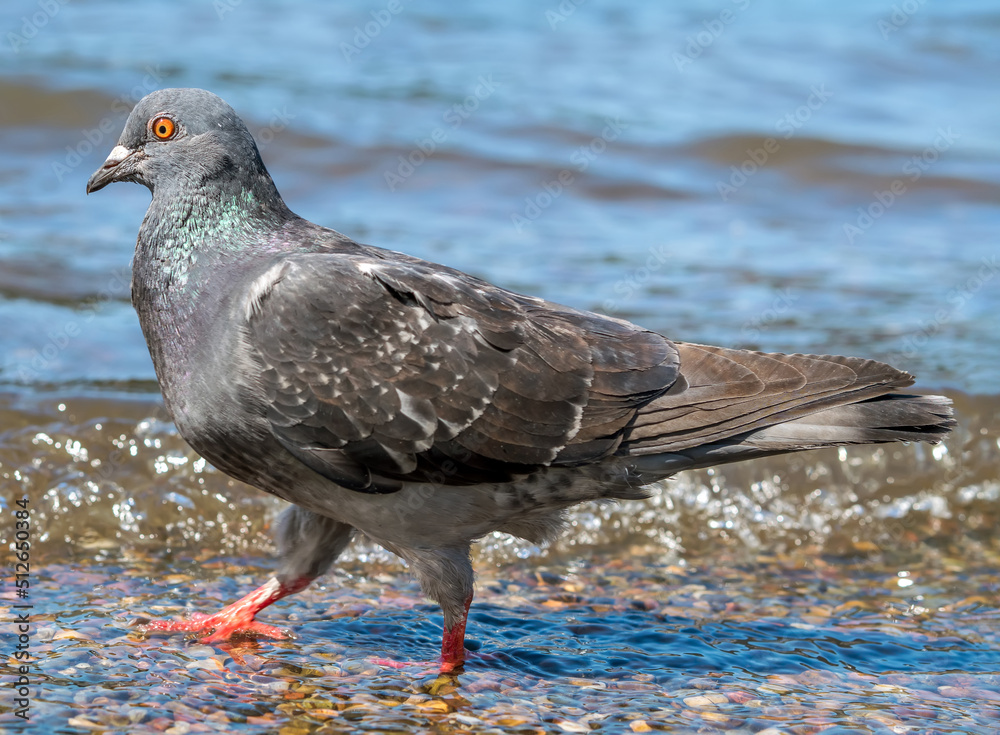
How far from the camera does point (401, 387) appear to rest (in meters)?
5.20

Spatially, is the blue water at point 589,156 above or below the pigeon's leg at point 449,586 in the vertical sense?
above

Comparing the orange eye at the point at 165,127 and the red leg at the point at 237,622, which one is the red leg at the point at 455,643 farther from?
the orange eye at the point at 165,127

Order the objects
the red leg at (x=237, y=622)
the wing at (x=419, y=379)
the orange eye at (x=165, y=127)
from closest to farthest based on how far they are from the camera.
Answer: the wing at (x=419, y=379) → the orange eye at (x=165, y=127) → the red leg at (x=237, y=622)

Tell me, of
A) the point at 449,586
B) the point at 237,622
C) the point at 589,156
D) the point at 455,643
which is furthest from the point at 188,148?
the point at 589,156

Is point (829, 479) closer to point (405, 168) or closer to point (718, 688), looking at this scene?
point (718, 688)

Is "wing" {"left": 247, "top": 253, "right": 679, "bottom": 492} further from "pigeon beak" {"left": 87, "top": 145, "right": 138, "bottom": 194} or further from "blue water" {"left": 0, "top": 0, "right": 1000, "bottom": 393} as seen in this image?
"blue water" {"left": 0, "top": 0, "right": 1000, "bottom": 393}

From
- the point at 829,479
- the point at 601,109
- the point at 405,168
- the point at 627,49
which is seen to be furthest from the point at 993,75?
the point at 829,479

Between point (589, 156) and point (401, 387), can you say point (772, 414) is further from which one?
point (589, 156)

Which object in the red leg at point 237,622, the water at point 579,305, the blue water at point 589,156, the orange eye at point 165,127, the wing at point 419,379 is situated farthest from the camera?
the blue water at point 589,156

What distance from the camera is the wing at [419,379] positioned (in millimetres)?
5055

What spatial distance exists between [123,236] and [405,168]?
3664 mm

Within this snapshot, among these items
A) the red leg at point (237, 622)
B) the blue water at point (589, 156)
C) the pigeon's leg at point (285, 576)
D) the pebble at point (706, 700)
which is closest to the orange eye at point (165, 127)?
the pigeon's leg at point (285, 576)

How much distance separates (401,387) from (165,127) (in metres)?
1.69

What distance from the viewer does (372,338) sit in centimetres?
518
